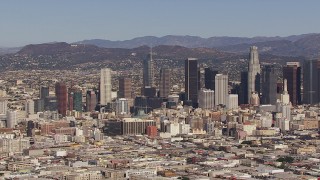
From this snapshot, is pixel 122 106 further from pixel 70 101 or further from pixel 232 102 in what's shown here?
pixel 232 102

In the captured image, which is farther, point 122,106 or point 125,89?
point 125,89

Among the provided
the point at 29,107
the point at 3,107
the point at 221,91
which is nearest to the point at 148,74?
the point at 221,91

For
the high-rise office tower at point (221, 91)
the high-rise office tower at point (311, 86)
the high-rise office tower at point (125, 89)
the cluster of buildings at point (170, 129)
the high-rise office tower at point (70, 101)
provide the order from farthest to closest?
the high-rise office tower at point (125, 89), the high-rise office tower at point (311, 86), the high-rise office tower at point (221, 91), the high-rise office tower at point (70, 101), the cluster of buildings at point (170, 129)

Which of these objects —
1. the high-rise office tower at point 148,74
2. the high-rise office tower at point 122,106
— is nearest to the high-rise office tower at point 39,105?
the high-rise office tower at point 122,106

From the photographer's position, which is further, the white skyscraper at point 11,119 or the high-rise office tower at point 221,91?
the high-rise office tower at point 221,91

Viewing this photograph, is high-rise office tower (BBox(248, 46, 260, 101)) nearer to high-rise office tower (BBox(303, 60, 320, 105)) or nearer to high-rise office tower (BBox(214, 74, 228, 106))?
high-rise office tower (BBox(214, 74, 228, 106))

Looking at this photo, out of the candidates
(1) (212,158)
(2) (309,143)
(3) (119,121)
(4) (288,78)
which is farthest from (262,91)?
(1) (212,158)

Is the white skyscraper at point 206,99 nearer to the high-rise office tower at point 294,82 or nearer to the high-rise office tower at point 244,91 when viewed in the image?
the high-rise office tower at point 244,91
